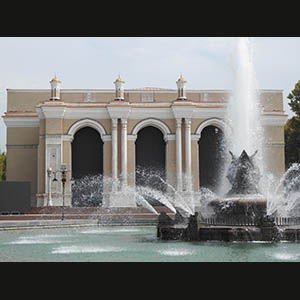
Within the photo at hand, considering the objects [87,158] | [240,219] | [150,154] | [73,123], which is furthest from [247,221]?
[87,158]

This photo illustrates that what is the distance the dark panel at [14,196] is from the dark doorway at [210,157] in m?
12.8

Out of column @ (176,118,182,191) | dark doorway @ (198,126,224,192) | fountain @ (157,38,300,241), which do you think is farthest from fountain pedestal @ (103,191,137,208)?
fountain @ (157,38,300,241)

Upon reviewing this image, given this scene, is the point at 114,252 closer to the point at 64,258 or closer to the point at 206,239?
the point at 64,258

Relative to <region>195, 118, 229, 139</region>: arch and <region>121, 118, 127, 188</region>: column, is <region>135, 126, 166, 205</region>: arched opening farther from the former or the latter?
<region>195, 118, 229, 139</region>: arch

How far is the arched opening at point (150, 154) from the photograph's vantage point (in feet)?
105

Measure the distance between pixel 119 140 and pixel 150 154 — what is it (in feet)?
9.60

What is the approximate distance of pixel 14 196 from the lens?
24.3 m

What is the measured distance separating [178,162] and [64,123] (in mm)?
8109

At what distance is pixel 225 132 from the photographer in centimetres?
3027

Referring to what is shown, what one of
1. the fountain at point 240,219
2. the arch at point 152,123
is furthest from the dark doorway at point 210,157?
the fountain at point 240,219

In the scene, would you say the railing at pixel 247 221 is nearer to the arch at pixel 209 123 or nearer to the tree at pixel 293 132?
the arch at pixel 209 123

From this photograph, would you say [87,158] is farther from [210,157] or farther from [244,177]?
[244,177]

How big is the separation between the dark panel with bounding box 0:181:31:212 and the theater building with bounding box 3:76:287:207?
3902mm

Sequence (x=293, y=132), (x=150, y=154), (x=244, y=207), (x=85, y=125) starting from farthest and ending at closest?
(x=293, y=132) < (x=150, y=154) < (x=85, y=125) < (x=244, y=207)
